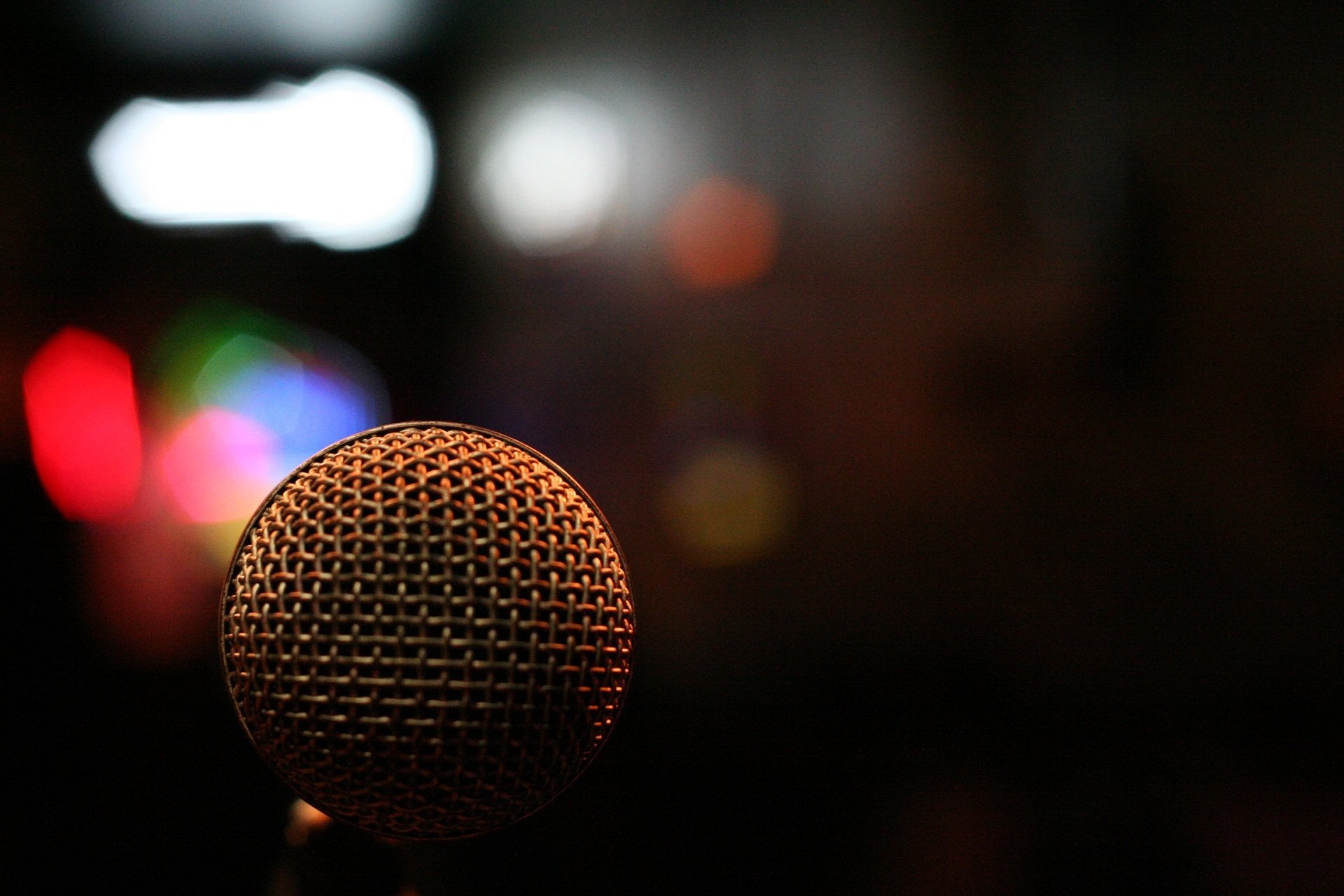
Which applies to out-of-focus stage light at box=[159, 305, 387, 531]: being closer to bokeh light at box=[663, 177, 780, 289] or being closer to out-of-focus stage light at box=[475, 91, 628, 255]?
out-of-focus stage light at box=[475, 91, 628, 255]

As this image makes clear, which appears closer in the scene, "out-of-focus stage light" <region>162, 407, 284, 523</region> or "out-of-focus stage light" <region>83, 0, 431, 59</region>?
"out-of-focus stage light" <region>83, 0, 431, 59</region>

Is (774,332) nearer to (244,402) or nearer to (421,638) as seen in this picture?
(244,402)

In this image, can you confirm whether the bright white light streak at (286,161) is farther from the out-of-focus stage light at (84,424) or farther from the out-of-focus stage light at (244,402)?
the out-of-focus stage light at (84,424)

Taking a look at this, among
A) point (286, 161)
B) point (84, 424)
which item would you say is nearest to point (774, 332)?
point (286, 161)

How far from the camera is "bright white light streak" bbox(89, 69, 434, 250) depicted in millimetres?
2234

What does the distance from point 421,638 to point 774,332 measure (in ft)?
6.09

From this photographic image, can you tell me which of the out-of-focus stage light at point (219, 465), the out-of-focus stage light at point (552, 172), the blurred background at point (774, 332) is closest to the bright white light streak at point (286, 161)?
the blurred background at point (774, 332)

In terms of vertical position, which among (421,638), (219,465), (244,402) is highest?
(421,638)

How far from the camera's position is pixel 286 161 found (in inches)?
90.6

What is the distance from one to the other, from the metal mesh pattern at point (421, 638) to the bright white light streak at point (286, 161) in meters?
1.94

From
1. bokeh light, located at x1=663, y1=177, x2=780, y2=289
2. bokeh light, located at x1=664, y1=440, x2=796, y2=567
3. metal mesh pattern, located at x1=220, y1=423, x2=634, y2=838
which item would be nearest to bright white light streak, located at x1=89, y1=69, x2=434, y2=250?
bokeh light, located at x1=663, y1=177, x2=780, y2=289

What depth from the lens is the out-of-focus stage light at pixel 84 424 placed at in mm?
2252

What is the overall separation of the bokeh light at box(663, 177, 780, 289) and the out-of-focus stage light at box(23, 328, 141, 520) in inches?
65.2

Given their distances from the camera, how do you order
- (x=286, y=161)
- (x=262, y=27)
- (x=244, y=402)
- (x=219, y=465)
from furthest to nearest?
(x=244, y=402), (x=219, y=465), (x=286, y=161), (x=262, y=27)
